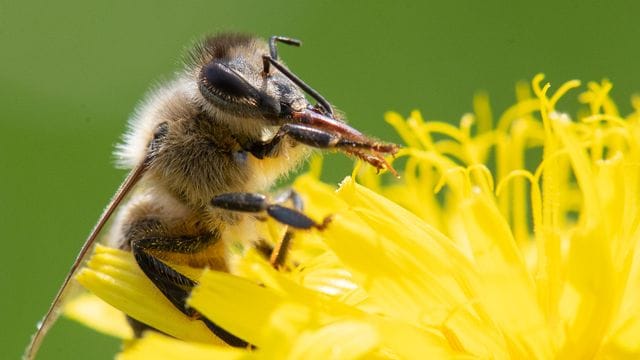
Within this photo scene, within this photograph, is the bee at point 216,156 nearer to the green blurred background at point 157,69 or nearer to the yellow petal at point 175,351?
the yellow petal at point 175,351

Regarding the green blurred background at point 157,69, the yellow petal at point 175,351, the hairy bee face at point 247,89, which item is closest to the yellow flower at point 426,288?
the yellow petal at point 175,351

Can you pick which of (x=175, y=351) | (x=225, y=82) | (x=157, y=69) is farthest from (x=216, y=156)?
(x=157, y=69)

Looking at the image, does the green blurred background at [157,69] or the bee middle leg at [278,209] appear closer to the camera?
the bee middle leg at [278,209]

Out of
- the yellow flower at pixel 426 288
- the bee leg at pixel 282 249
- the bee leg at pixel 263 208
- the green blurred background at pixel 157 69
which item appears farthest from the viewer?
the green blurred background at pixel 157 69

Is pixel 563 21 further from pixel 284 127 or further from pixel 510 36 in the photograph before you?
pixel 284 127

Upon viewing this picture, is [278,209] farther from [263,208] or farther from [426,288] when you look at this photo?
[426,288]

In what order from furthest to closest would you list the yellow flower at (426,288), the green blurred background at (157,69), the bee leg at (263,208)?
the green blurred background at (157,69) < the bee leg at (263,208) < the yellow flower at (426,288)

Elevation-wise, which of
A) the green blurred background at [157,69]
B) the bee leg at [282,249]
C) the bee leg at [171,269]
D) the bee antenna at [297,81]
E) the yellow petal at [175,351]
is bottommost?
the yellow petal at [175,351]
